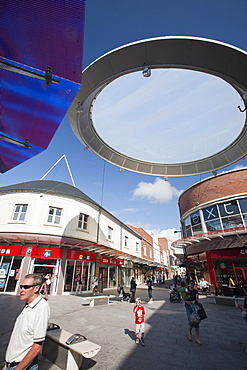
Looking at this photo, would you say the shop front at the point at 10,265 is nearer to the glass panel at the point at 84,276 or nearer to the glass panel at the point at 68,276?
the glass panel at the point at 68,276

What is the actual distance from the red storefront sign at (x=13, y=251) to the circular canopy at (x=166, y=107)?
1310 cm

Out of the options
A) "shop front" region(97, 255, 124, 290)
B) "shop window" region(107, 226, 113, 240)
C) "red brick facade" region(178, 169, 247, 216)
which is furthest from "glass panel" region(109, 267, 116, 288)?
"red brick facade" region(178, 169, 247, 216)

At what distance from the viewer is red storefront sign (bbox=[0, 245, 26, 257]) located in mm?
16438

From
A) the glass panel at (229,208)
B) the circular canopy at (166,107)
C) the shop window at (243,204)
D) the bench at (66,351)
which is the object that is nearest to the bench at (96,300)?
the bench at (66,351)

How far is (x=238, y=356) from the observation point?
481cm

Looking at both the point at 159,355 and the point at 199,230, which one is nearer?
the point at 159,355

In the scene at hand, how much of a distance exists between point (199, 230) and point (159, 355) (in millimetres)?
17292

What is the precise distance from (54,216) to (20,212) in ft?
10.3

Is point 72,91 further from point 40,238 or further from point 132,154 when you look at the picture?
point 40,238

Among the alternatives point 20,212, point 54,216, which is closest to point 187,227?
point 54,216

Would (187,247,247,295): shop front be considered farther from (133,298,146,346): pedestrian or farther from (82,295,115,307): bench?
(133,298,146,346): pedestrian

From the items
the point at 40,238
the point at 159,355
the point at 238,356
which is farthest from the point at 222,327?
the point at 40,238

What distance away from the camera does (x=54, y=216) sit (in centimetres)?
1853

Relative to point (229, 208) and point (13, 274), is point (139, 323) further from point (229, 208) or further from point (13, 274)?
point (229, 208)
